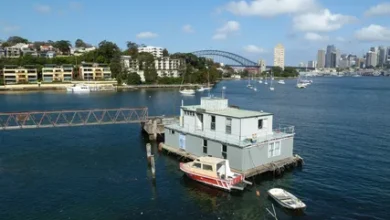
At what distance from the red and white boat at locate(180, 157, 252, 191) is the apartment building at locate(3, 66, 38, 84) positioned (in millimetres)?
166687

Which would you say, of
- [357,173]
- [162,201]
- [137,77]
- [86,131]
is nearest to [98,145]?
[86,131]

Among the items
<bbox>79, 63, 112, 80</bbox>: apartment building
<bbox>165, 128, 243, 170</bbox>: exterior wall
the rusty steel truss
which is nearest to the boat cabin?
<bbox>165, 128, 243, 170</bbox>: exterior wall

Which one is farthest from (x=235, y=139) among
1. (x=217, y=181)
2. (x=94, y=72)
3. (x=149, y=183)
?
(x=94, y=72)

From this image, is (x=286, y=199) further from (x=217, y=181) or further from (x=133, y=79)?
(x=133, y=79)

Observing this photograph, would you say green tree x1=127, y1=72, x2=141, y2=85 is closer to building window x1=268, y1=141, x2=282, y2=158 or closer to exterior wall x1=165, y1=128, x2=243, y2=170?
exterior wall x1=165, y1=128, x2=243, y2=170

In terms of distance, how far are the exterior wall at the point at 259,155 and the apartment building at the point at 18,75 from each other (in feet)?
553

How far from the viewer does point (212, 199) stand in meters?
A: 28.7

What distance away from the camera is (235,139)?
33.5 m

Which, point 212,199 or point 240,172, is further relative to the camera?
point 240,172

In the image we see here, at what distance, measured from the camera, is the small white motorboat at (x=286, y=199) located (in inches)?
1031

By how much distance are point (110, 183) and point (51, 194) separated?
5328 millimetres

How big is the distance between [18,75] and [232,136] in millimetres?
170067

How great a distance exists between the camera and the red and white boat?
29.5 m

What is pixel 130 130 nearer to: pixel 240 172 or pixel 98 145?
pixel 98 145
